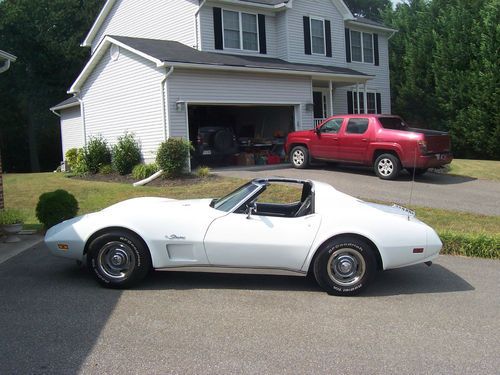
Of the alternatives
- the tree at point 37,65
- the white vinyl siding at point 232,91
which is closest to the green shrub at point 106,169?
the white vinyl siding at point 232,91

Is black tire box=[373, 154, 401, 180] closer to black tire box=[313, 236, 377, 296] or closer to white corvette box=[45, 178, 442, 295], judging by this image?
white corvette box=[45, 178, 442, 295]

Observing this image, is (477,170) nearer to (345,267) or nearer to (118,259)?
(345,267)

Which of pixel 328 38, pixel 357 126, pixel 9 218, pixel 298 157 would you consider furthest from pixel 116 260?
pixel 328 38

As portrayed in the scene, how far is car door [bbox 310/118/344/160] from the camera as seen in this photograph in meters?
16.7

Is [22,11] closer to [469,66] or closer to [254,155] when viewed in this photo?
[254,155]

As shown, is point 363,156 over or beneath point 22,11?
beneath

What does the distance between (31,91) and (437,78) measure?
26613 millimetres

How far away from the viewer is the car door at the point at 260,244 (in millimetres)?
5898

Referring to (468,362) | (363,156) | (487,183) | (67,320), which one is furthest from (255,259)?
(487,183)

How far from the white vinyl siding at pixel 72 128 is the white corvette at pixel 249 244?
19854 mm

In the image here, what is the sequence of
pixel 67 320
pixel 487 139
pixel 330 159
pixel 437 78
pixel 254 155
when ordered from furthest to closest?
1. pixel 437 78
2. pixel 487 139
3. pixel 254 155
4. pixel 330 159
5. pixel 67 320

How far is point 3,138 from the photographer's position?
122 feet

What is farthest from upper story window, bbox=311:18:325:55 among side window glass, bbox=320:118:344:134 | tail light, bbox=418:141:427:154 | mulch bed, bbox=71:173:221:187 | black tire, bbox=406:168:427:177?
mulch bed, bbox=71:173:221:187

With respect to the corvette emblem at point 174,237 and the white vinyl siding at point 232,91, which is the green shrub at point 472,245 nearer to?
the corvette emblem at point 174,237
